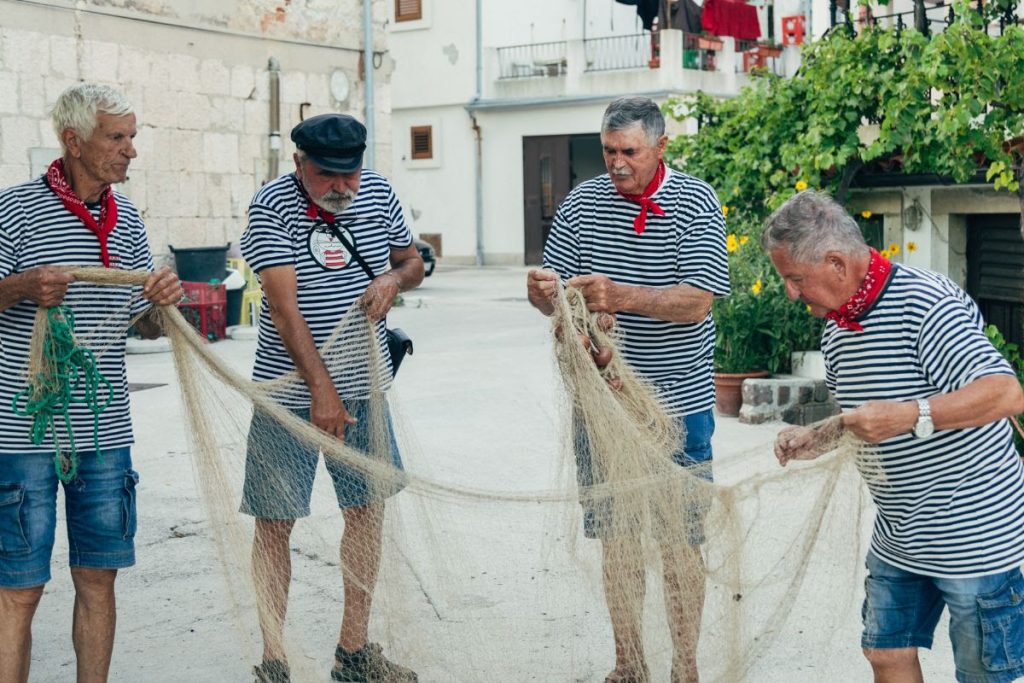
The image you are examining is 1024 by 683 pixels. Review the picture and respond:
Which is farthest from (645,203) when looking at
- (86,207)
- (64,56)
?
(64,56)

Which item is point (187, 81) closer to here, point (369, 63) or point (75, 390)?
point (369, 63)

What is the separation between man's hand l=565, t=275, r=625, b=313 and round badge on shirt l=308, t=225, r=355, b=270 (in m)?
0.76

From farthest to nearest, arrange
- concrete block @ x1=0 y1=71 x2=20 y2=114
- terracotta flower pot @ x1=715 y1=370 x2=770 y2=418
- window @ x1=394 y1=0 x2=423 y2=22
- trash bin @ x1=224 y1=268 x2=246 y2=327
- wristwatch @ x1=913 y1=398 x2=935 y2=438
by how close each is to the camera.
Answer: window @ x1=394 y1=0 x2=423 y2=22, trash bin @ x1=224 y1=268 x2=246 y2=327, concrete block @ x1=0 y1=71 x2=20 y2=114, terracotta flower pot @ x1=715 y1=370 x2=770 y2=418, wristwatch @ x1=913 y1=398 x2=935 y2=438

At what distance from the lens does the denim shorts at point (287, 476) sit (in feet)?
12.1

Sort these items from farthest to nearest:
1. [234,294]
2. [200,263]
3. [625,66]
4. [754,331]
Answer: [625,66] < [234,294] < [200,263] < [754,331]

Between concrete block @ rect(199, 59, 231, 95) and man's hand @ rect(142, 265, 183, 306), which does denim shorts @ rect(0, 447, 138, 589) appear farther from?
concrete block @ rect(199, 59, 231, 95)

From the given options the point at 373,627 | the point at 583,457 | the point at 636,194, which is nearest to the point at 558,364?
the point at 583,457

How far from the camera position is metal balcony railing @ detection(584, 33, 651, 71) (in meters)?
25.2

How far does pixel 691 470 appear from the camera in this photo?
336 cm

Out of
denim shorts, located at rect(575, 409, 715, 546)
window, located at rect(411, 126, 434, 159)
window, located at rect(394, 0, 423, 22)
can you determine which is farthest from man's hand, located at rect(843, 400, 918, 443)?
window, located at rect(394, 0, 423, 22)

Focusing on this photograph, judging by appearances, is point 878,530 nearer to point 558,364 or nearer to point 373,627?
point 558,364

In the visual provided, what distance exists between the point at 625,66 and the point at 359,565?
74.4 feet

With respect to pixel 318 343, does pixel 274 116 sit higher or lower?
higher

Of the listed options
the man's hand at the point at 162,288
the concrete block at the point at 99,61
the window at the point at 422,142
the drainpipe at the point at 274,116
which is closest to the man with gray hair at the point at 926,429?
the man's hand at the point at 162,288
